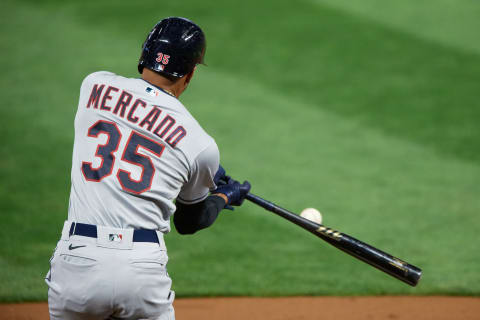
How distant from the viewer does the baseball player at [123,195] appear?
2650 millimetres

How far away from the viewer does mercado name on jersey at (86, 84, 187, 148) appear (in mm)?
2768

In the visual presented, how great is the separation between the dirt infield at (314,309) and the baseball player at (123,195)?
6.87 ft

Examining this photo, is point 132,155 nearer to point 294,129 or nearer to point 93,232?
point 93,232

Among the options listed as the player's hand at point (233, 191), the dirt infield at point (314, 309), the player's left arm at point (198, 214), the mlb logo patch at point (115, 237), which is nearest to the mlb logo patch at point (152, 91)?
the player's left arm at point (198, 214)

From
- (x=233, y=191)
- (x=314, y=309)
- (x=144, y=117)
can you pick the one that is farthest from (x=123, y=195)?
(x=314, y=309)

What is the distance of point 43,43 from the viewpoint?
1040 cm

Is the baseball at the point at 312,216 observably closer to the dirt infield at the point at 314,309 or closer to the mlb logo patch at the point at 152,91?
the dirt infield at the point at 314,309

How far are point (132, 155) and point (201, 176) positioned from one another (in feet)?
1.21

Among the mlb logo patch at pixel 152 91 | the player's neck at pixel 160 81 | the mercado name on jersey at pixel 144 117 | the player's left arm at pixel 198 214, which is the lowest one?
the player's left arm at pixel 198 214

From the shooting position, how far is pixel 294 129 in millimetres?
8414

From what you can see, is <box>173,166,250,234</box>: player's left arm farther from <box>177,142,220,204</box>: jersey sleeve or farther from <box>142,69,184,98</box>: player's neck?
<box>142,69,184,98</box>: player's neck

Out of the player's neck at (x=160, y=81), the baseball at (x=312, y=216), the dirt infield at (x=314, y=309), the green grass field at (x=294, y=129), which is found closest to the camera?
the player's neck at (x=160, y=81)

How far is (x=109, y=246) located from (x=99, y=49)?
813cm

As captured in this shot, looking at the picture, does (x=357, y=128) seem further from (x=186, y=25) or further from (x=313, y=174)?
(x=186, y=25)
